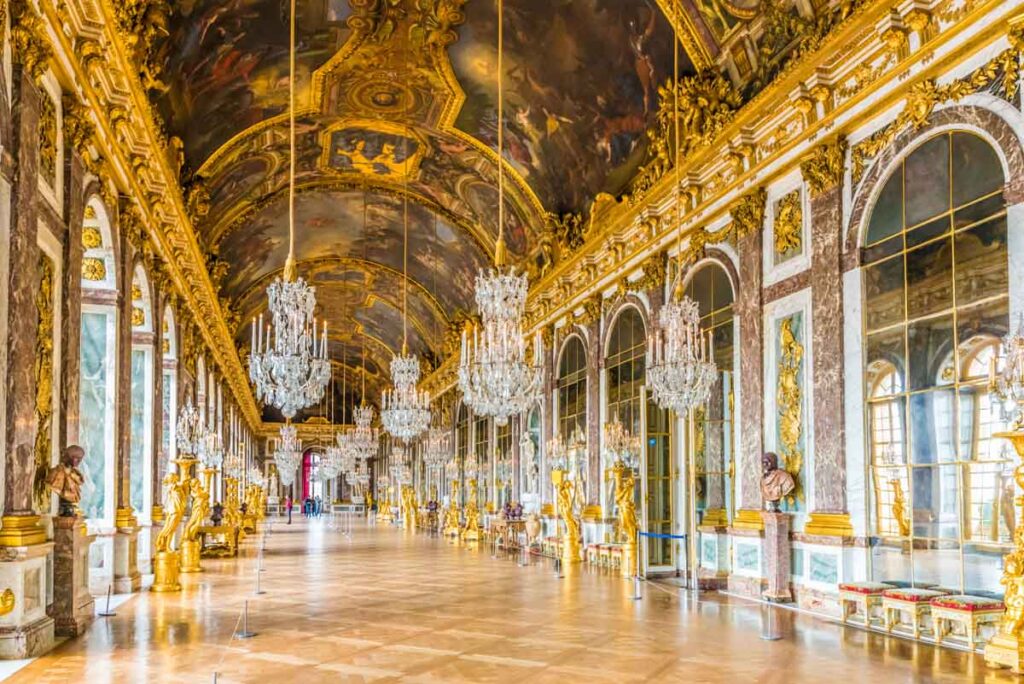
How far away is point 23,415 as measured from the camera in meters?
8.14

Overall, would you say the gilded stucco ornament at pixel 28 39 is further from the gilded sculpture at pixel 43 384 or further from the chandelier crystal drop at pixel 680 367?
the chandelier crystal drop at pixel 680 367

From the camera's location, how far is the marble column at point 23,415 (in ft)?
25.3

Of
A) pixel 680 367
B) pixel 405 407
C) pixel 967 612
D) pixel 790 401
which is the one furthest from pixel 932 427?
pixel 405 407

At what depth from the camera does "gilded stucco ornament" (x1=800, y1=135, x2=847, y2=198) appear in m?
11.0

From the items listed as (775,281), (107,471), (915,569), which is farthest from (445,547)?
(915,569)

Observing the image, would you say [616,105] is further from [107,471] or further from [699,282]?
[107,471]

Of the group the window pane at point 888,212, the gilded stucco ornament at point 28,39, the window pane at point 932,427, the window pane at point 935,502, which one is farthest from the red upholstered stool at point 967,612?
the gilded stucco ornament at point 28,39

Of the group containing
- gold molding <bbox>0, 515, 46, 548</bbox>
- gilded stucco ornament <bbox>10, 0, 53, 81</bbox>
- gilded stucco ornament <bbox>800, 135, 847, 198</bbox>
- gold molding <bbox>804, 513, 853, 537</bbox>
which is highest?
gilded stucco ornament <bbox>10, 0, 53, 81</bbox>

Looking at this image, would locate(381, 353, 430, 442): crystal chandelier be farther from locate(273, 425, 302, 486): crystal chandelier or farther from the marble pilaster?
locate(273, 425, 302, 486): crystal chandelier

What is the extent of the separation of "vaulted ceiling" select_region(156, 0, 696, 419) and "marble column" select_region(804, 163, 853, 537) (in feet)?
14.8

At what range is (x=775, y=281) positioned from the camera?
40.4 feet

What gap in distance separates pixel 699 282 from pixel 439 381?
23.0 meters

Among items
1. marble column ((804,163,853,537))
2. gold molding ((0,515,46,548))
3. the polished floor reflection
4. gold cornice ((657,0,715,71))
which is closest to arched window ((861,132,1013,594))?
marble column ((804,163,853,537))

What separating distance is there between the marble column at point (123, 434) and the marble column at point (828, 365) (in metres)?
8.95
